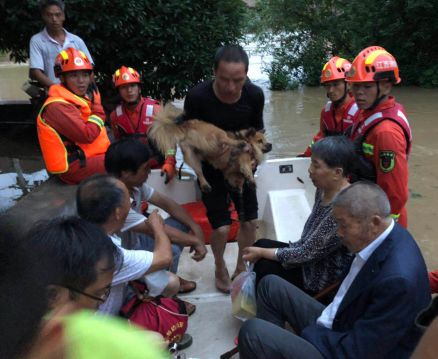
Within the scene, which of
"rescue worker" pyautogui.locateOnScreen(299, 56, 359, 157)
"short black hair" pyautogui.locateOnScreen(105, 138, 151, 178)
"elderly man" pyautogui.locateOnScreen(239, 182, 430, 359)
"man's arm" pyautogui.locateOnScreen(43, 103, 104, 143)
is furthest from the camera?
"rescue worker" pyautogui.locateOnScreen(299, 56, 359, 157)

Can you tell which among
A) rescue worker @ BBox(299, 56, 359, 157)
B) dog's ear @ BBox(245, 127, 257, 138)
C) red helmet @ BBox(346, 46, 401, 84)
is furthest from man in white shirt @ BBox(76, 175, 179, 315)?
rescue worker @ BBox(299, 56, 359, 157)

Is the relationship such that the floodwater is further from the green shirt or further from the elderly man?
the green shirt

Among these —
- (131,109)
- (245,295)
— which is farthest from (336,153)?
(131,109)

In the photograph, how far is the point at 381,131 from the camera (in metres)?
2.88

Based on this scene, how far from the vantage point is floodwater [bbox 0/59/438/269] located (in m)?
5.35

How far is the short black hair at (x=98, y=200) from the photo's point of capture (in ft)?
7.33

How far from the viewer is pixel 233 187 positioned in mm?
3389

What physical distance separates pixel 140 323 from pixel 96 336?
160cm

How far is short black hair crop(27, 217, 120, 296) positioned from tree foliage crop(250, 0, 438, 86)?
1343cm

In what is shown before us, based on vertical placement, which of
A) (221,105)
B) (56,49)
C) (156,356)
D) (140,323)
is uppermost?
(56,49)

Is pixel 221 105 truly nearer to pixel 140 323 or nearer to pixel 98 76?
pixel 140 323

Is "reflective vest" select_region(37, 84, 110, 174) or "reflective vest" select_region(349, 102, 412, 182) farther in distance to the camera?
"reflective vest" select_region(37, 84, 110, 174)

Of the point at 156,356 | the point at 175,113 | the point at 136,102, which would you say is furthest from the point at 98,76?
the point at 156,356

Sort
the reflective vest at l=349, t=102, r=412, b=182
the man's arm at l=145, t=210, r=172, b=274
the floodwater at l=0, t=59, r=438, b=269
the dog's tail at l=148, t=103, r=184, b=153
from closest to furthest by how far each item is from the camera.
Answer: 1. the man's arm at l=145, t=210, r=172, b=274
2. the reflective vest at l=349, t=102, r=412, b=182
3. the dog's tail at l=148, t=103, r=184, b=153
4. the floodwater at l=0, t=59, r=438, b=269
